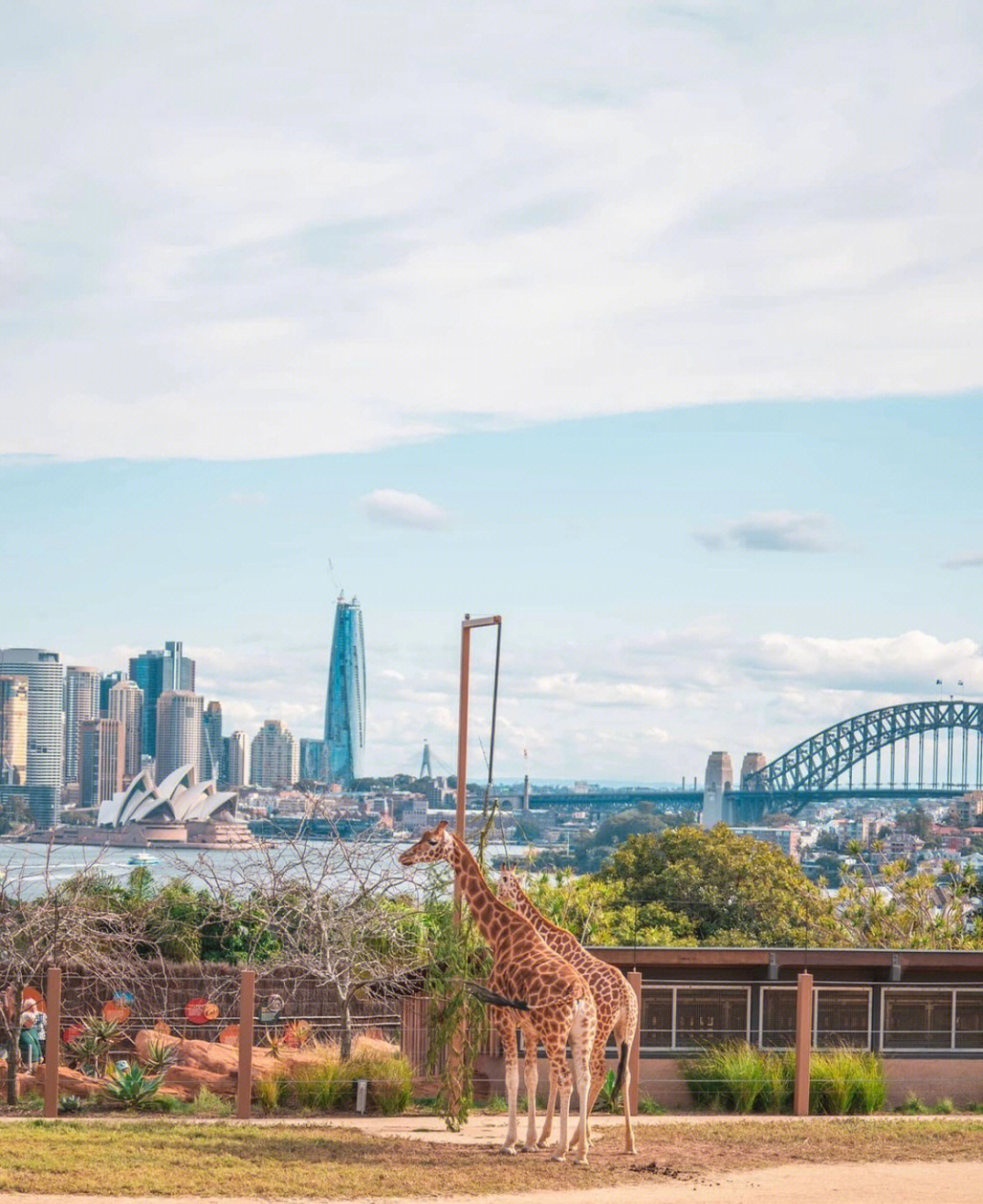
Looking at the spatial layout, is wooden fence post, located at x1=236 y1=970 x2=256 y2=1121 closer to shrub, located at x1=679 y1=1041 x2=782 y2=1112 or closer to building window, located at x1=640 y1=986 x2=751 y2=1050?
building window, located at x1=640 y1=986 x2=751 y2=1050

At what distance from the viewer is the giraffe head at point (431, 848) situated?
683 inches

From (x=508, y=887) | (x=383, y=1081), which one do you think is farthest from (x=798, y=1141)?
(x=383, y=1081)

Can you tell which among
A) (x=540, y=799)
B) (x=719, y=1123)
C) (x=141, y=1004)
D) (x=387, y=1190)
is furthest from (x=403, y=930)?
(x=540, y=799)

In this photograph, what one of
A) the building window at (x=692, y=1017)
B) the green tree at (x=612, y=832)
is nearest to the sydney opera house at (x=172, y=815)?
the green tree at (x=612, y=832)

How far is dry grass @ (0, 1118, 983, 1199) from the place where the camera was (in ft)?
45.9

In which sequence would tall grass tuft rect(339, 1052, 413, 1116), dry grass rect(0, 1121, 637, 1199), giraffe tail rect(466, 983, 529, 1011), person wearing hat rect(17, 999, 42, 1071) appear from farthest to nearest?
person wearing hat rect(17, 999, 42, 1071)
tall grass tuft rect(339, 1052, 413, 1116)
giraffe tail rect(466, 983, 529, 1011)
dry grass rect(0, 1121, 637, 1199)

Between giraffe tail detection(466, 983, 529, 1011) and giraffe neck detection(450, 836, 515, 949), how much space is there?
1.53ft

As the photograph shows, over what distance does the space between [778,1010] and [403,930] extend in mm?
4983

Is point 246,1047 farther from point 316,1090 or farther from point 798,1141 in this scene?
point 798,1141

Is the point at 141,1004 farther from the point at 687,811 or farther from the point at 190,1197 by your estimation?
the point at 687,811

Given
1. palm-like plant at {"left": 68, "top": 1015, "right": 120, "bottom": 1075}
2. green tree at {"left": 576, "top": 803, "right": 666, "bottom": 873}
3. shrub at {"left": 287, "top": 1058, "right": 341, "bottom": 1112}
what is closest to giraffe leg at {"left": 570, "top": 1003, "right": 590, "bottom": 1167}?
shrub at {"left": 287, "top": 1058, "right": 341, "bottom": 1112}

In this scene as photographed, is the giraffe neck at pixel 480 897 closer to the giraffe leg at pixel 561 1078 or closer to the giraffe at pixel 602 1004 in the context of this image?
the giraffe at pixel 602 1004

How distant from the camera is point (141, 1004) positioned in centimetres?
2219

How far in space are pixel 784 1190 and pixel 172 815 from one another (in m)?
133
